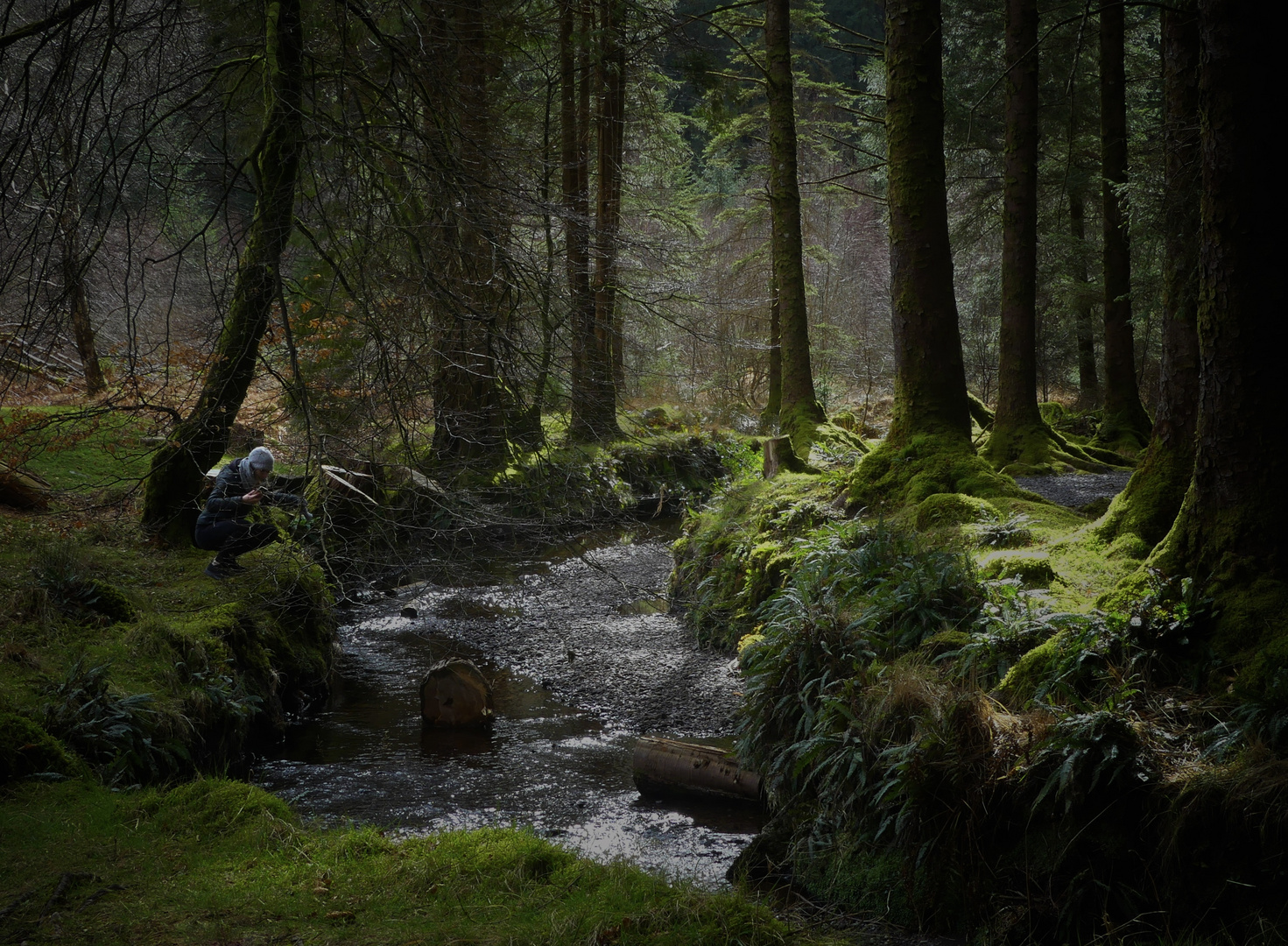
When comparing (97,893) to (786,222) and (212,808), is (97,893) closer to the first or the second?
(212,808)

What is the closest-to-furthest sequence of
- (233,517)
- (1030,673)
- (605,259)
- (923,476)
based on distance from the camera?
1. (1030,673)
2. (923,476)
3. (233,517)
4. (605,259)

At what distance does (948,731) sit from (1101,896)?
2.98 feet

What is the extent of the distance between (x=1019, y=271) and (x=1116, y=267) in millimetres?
3619

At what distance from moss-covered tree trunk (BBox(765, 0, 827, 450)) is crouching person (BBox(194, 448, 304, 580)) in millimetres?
7563

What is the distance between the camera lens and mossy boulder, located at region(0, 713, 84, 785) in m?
4.48

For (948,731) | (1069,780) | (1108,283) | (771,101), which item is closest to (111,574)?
(948,731)

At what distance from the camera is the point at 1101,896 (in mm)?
3559

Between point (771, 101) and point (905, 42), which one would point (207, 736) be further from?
point (771, 101)

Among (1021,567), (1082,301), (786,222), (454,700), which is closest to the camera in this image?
(1021,567)

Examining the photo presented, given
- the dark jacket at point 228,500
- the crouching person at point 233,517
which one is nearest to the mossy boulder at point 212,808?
the crouching person at point 233,517

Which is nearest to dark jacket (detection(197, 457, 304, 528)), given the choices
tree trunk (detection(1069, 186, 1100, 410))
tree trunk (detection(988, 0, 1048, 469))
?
tree trunk (detection(988, 0, 1048, 469))

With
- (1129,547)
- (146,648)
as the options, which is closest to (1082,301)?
(1129,547)

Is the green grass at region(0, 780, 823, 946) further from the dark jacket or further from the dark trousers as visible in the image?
the dark jacket

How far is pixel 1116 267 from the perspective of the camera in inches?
524
